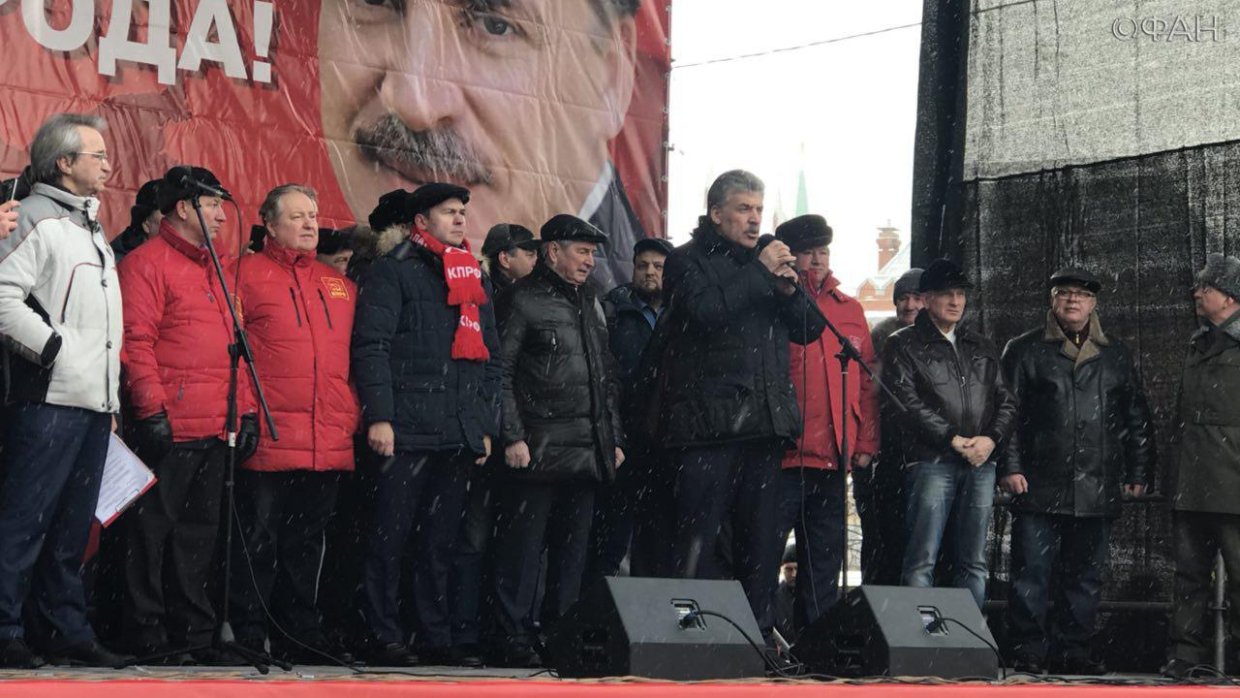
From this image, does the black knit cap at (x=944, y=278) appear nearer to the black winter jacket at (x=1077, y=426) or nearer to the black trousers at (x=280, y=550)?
the black winter jacket at (x=1077, y=426)

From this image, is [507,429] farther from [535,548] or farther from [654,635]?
Answer: [654,635]

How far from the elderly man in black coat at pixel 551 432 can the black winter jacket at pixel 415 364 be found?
0.23 m

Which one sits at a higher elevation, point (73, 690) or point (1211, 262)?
point (1211, 262)

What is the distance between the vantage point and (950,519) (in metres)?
6.79

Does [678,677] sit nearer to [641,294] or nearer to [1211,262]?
[641,294]

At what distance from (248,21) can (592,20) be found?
5.94ft

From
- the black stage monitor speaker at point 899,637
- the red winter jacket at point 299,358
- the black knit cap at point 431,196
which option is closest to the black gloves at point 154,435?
the red winter jacket at point 299,358

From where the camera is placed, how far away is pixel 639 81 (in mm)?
8336

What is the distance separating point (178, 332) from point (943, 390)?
3084mm

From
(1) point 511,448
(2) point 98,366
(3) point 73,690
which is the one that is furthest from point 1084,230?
(3) point 73,690

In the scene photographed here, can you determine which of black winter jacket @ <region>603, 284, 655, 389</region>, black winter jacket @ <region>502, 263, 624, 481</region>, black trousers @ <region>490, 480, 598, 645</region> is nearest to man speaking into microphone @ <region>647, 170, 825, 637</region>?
black winter jacket @ <region>502, 263, 624, 481</region>

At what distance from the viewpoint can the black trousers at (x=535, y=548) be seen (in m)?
5.93

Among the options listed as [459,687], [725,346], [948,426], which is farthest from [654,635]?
[948,426]

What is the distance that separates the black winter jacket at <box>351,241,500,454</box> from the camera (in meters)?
5.61
